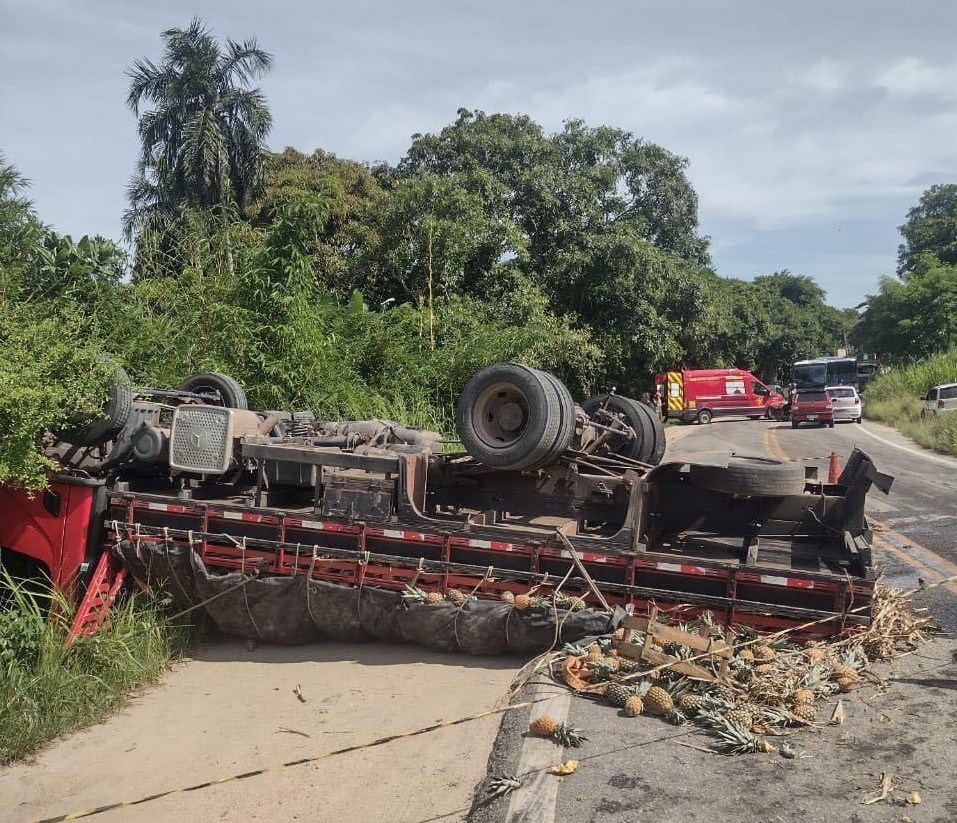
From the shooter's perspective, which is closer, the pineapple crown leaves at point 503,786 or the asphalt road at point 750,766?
the asphalt road at point 750,766

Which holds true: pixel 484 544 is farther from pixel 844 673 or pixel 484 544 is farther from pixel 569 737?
pixel 844 673

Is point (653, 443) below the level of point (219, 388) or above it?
below

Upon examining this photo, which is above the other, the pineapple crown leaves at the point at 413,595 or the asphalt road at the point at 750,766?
the pineapple crown leaves at the point at 413,595

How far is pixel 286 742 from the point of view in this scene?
5.35m

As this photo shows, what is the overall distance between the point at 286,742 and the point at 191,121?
2290 cm

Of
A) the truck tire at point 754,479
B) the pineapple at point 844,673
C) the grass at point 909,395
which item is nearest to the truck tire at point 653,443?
the truck tire at point 754,479

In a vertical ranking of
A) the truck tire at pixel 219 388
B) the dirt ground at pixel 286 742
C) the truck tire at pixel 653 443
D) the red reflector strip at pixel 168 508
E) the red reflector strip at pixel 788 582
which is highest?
the truck tire at pixel 219 388

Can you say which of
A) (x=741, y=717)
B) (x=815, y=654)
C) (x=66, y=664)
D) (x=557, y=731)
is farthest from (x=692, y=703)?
(x=66, y=664)

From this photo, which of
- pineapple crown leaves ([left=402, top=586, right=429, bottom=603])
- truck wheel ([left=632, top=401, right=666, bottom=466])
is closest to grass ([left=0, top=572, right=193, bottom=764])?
pineapple crown leaves ([left=402, top=586, right=429, bottom=603])

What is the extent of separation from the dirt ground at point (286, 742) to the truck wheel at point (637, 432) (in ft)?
7.51

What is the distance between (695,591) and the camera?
571cm

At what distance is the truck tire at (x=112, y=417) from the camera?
7207 millimetres

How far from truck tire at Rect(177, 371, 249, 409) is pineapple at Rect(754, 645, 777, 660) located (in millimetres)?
5796

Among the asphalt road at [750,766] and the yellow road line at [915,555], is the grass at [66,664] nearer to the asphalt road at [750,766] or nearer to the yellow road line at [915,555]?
the asphalt road at [750,766]
